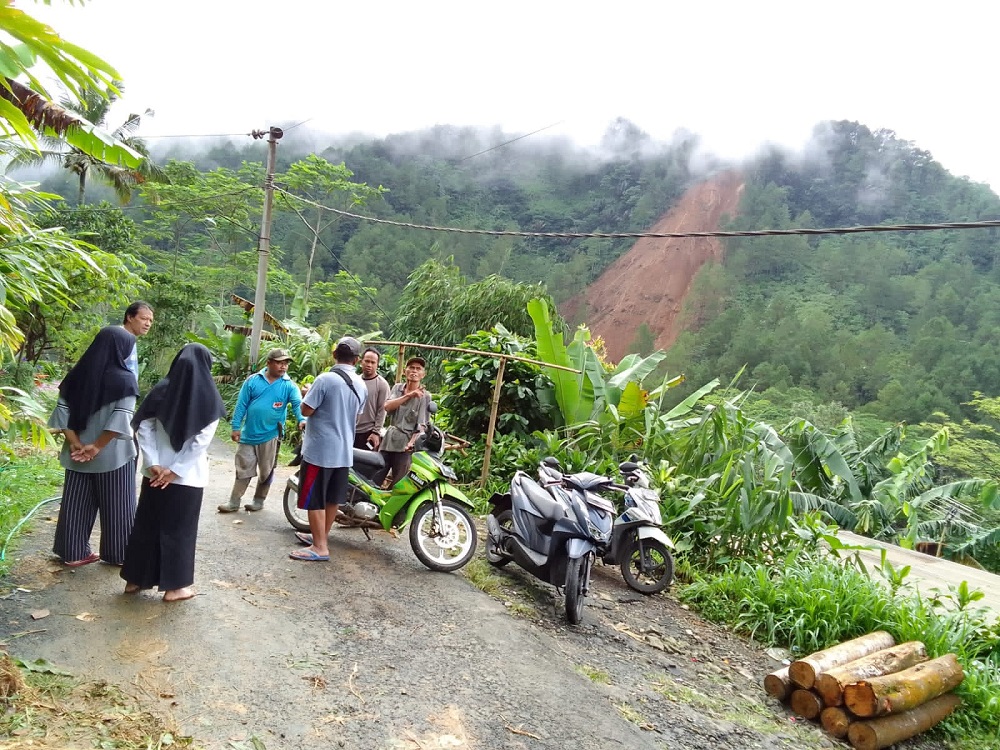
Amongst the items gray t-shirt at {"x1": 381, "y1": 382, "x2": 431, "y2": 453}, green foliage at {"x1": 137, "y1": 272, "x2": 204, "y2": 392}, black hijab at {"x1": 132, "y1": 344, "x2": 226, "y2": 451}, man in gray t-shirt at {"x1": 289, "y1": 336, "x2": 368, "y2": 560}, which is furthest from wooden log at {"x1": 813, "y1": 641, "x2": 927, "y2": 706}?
green foliage at {"x1": 137, "y1": 272, "x2": 204, "y2": 392}

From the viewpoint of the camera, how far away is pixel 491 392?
9078 mm

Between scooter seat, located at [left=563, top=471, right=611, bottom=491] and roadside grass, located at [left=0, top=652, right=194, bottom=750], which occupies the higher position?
scooter seat, located at [left=563, top=471, right=611, bottom=491]

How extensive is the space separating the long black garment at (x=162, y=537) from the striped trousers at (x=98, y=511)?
38cm

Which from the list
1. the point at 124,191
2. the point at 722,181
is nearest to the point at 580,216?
the point at 722,181

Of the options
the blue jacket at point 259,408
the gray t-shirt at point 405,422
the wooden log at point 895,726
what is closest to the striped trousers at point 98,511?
the blue jacket at point 259,408

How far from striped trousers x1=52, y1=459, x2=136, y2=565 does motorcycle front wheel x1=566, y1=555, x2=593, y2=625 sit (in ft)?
9.07

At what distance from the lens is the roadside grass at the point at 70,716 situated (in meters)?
2.64

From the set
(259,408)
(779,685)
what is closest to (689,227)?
(259,408)

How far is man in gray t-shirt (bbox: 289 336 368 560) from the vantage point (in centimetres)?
493

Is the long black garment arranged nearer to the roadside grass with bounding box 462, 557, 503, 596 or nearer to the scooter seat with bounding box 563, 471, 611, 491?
the roadside grass with bounding box 462, 557, 503, 596

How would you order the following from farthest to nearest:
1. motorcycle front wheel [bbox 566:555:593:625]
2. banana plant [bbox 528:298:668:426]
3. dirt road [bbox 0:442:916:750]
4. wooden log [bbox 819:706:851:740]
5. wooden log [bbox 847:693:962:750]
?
banana plant [bbox 528:298:668:426], motorcycle front wheel [bbox 566:555:593:625], wooden log [bbox 819:706:851:740], wooden log [bbox 847:693:962:750], dirt road [bbox 0:442:916:750]

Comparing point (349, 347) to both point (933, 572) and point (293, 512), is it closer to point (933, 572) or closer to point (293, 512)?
point (293, 512)

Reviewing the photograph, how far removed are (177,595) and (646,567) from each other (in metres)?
3.67

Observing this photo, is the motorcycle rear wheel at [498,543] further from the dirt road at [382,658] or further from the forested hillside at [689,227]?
the forested hillside at [689,227]
